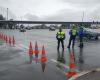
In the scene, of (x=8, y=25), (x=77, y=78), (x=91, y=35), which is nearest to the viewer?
(x=77, y=78)

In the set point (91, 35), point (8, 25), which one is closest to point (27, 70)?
point (91, 35)

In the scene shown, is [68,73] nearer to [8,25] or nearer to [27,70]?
[27,70]

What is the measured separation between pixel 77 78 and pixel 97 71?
58.5 inches

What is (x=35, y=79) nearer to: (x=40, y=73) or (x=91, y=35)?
(x=40, y=73)

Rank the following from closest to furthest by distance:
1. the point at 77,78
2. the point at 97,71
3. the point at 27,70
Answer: the point at 77,78, the point at 97,71, the point at 27,70

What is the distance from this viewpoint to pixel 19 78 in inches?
366

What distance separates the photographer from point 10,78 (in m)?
9.32

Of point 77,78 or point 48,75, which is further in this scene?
point 48,75

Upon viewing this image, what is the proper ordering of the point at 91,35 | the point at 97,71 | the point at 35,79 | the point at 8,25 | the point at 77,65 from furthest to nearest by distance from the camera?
the point at 8,25 → the point at 91,35 → the point at 77,65 → the point at 97,71 → the point at 35,79

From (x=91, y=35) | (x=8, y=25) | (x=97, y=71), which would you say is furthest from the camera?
(x=8, y=25)

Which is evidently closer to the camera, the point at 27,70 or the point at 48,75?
the point at 48,75

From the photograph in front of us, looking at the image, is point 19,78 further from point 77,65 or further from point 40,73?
point 77,65

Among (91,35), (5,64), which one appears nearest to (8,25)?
(91,35)

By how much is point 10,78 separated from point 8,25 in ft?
428
